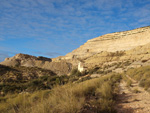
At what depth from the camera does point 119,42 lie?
127 ft

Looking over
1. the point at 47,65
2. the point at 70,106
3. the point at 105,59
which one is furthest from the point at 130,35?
the point at 70,106

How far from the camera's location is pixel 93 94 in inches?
226

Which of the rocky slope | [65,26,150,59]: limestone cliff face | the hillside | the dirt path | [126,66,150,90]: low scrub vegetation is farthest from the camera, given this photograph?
[65,26,150,59]: limestone cliff face

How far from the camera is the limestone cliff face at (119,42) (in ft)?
111

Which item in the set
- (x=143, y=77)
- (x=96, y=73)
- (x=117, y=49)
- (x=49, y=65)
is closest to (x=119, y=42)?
(x=117, y=49)

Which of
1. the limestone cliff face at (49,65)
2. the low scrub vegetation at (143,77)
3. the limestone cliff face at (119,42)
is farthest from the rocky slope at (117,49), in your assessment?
the low scrub vegetation at (143,77)

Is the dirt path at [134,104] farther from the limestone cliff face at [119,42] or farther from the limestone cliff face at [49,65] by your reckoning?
the limestone cliff face at [49,65]

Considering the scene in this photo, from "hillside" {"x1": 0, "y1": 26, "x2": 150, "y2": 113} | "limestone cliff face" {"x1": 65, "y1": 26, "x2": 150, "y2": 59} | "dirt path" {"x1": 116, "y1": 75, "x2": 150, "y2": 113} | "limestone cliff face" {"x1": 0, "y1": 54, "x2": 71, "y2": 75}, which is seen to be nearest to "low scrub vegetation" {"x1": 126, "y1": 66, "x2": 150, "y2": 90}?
"hillside" {"x1": 0, "y1": 26, "x2": 150, "y2": 113}

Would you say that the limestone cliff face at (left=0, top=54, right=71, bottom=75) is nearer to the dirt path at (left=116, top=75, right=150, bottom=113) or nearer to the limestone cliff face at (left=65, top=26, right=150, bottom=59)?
the limestone cliff face at (left=65, top=26, right=150, bottom=59)

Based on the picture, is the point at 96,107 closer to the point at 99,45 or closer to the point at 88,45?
the point at 99,45

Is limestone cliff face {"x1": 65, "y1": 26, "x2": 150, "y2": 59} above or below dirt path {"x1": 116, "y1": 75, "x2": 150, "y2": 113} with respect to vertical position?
above

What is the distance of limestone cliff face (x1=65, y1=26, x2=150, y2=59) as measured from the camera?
33769 mm

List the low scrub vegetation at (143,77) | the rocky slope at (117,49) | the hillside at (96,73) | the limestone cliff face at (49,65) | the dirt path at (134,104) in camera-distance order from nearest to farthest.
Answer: the dirt path at (134,104), the hillside at (96,73), the low scrub vegetation at (143,77), the rocky slope at (117,49), the limestone cliff face at (49,65)

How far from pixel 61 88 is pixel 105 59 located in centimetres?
2900
